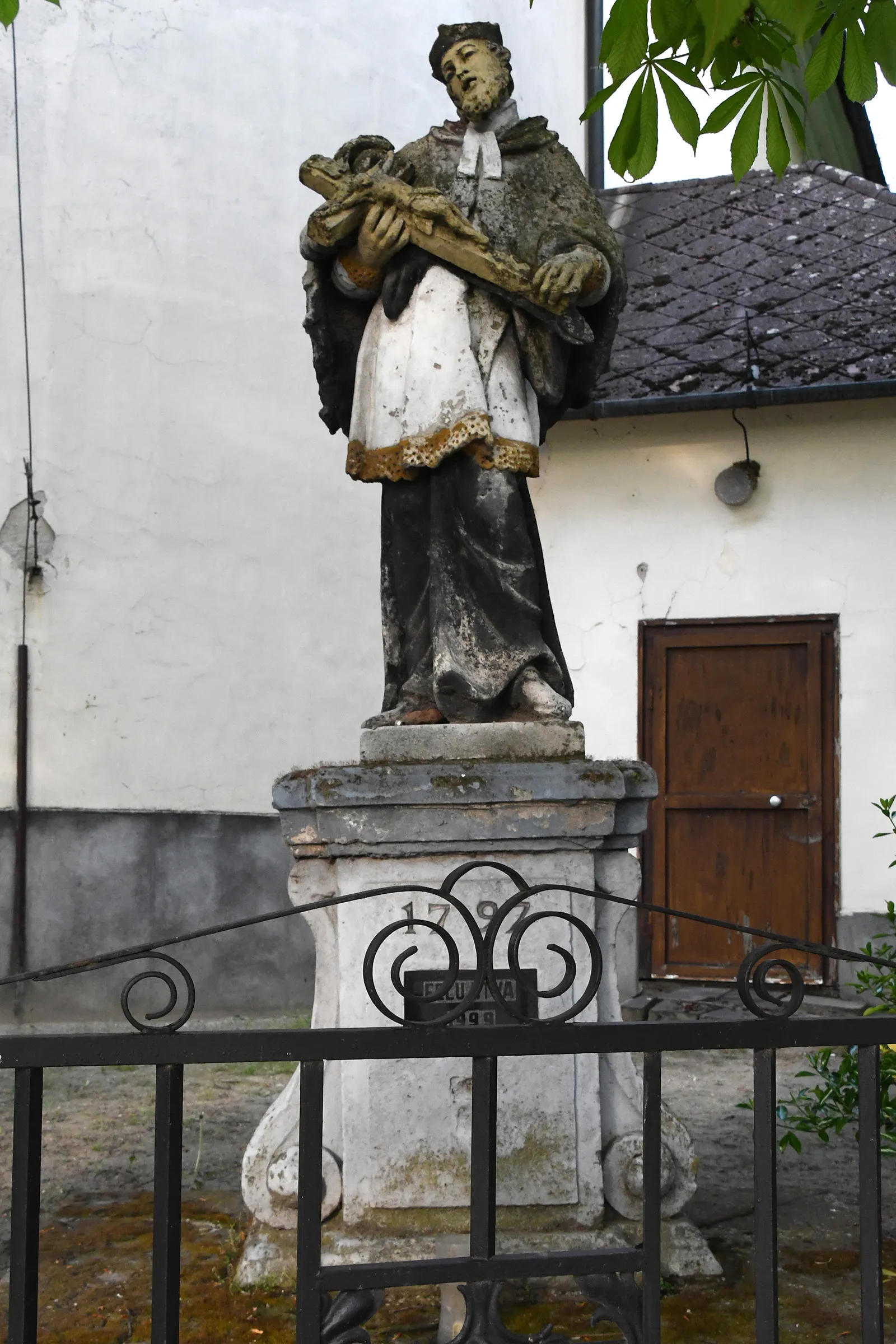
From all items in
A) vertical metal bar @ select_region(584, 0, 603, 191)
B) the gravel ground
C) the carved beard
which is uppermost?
vertical metal bar @ select_region(584, 0, 603, 191)

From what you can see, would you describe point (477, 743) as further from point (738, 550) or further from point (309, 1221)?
point (738, 550)

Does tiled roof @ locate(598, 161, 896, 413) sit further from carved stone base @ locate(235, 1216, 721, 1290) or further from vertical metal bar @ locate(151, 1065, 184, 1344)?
vertical metal bar @ locate(151, 1065, 184, 1344)

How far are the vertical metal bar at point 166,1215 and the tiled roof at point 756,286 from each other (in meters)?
6.02

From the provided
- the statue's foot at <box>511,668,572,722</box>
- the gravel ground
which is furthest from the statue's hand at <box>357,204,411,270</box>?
the gravel ground

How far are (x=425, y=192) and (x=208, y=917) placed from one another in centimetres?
458

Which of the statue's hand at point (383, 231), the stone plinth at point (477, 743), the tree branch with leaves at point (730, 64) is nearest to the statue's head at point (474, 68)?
the statue's hand at point (383, 231)

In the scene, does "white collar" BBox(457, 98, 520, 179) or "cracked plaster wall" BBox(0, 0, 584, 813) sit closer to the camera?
"white collar" BBox(457, 98, 520, 179)

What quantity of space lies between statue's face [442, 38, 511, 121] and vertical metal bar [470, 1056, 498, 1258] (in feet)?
8.11

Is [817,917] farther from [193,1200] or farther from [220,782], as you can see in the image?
[193,1200]

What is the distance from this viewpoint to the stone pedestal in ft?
9.38

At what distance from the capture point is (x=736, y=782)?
24.0 ft

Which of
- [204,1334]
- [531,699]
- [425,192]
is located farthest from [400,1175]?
[425,192]

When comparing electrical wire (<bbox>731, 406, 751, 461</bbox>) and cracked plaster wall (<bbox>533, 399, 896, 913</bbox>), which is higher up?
electrical wire (<bbox>731, 406, 751, 461</bbox>)

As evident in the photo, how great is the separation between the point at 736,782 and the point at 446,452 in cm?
459
